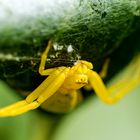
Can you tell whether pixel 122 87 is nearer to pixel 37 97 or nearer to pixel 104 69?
pixel 104 69

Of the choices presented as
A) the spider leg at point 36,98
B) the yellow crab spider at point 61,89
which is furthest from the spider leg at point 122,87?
the spider leg at point 36,98

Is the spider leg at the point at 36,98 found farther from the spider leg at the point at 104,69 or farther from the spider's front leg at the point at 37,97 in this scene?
the spider leg at the point at 104,69

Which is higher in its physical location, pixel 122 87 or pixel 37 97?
pixel 37 97

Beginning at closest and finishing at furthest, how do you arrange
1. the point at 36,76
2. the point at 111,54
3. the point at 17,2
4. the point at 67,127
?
the point at 17,2, the point at 36,76, the point at 111,54, the point at 67,127

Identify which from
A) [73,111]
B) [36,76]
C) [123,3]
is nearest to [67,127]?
[73,111]

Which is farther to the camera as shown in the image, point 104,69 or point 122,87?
point 122,87

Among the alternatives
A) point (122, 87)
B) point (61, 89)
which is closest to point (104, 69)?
point (61, 89)

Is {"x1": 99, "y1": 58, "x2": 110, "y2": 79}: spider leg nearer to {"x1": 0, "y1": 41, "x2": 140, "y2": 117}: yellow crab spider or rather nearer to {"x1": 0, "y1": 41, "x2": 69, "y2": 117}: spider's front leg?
{"x1": 0, "y1": 41, "x2": 140, "y2": 117}: yellow crab spider

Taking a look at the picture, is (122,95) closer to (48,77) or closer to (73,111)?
(73,111)
